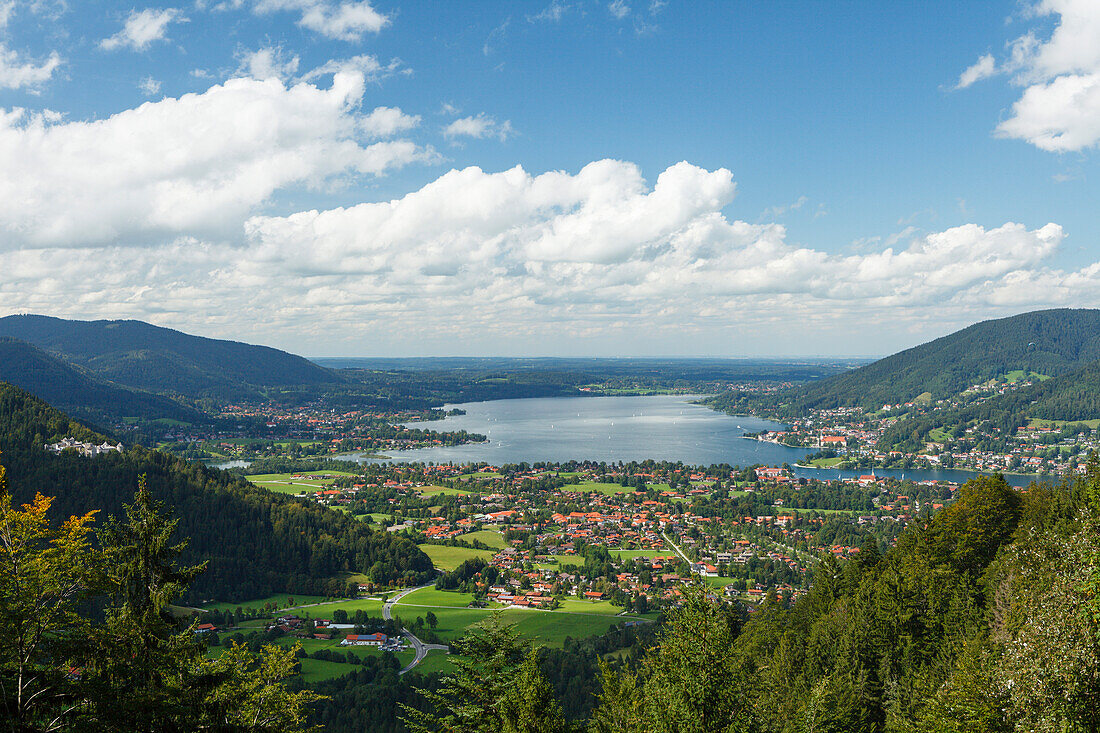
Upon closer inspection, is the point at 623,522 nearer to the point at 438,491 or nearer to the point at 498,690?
the point at 438,491

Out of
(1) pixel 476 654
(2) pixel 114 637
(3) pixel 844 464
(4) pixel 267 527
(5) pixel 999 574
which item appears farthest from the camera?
(3) pixel 844 464

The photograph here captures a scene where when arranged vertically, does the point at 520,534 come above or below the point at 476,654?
below

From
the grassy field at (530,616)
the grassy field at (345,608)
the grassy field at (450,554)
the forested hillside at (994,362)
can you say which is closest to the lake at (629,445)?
the forested hillside at (994,362)

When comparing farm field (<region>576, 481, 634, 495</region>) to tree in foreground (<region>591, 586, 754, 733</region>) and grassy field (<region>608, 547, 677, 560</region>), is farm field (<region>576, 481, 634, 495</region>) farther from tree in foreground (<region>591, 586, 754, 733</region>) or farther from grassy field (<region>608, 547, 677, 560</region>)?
tree in foreground (<region>591, 586, 754, 733</region>)

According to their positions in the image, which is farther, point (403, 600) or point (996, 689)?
point (403, 600)

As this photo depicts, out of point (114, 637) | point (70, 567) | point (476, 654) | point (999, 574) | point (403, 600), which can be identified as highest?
point (70, 567)

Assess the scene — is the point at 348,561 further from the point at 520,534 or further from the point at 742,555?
the point at 742,555

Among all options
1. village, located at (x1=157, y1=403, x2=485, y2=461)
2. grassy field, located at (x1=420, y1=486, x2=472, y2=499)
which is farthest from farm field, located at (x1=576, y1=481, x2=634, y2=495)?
village, located at (x1=157, y1=403, x2=485, y2=461)

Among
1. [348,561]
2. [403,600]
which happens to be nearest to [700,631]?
[403,600]
